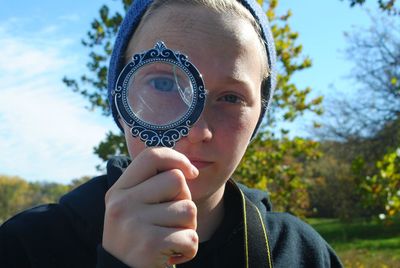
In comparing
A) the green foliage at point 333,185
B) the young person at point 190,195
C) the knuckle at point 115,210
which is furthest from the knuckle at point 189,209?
the green foliage at point 333,185

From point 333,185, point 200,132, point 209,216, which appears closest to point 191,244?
point 200,132

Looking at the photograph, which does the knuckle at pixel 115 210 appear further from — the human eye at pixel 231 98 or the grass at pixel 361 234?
the grass at pixel 361 234

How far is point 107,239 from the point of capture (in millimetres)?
1562

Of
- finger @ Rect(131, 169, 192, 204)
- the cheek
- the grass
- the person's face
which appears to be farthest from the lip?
the grass

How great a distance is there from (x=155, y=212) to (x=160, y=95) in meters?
0.45

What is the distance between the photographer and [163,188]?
4.75ft

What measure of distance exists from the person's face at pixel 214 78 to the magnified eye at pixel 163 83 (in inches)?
4.8

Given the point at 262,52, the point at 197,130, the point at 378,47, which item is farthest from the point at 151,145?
the point at 378,47

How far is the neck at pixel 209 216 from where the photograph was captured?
7.52ft

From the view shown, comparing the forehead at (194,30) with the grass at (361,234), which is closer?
the forehead at (194,30)

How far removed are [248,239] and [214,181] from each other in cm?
46

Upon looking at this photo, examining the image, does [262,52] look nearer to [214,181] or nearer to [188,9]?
[188,9]

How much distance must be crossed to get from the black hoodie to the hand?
70cm

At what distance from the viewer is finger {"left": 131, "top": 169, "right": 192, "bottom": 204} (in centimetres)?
145
